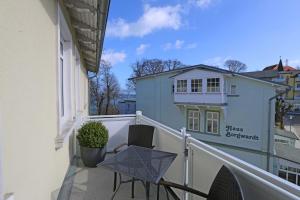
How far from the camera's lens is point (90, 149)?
3963 millimetres

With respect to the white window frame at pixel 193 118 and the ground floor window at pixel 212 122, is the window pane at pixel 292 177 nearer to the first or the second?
the ground floor window at pixel 212 122

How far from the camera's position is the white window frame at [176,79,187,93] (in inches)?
604

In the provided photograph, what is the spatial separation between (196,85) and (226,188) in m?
13.5

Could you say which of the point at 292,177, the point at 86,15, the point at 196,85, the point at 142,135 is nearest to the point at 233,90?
the point at 196,85

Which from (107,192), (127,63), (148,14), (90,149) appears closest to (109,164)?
(107,192)

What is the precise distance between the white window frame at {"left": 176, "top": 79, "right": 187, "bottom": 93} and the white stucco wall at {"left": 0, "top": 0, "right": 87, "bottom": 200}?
13423mm

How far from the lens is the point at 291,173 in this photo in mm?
13523

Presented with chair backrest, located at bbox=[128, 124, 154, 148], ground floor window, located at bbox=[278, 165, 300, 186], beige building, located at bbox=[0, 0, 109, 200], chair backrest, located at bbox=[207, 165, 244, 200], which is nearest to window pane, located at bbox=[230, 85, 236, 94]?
ground floor window, located at bbox=[278, 165, 300, 186]

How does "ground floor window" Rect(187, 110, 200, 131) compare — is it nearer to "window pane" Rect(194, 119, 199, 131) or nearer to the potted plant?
"window pane" Rect(194, 119, 199, 131)

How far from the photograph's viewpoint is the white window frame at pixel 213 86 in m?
13.7

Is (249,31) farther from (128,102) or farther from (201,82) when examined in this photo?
(128,102)

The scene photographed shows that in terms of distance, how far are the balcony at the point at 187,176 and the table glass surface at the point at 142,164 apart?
275 mm

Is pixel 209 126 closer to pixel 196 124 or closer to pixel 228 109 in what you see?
pixel 196 124

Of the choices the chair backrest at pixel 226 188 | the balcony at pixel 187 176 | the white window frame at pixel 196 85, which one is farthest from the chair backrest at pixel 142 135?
the white window frame at pixel 196 85
